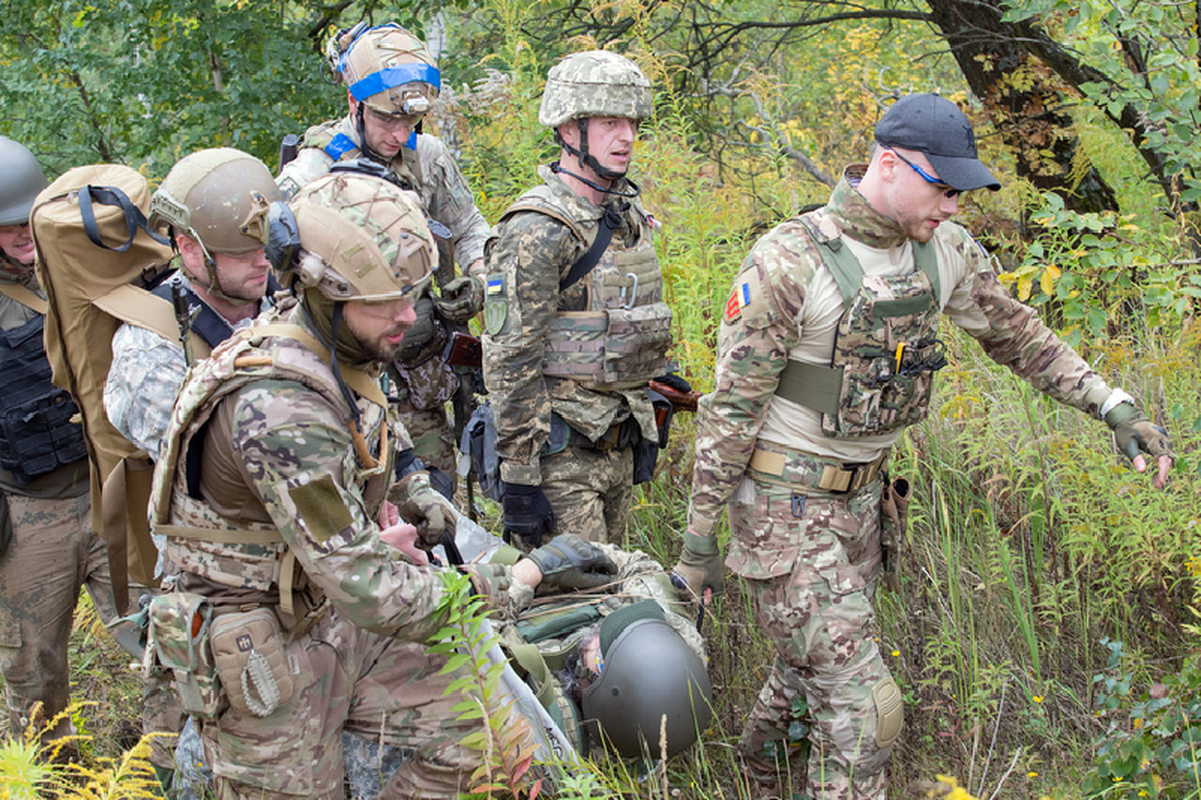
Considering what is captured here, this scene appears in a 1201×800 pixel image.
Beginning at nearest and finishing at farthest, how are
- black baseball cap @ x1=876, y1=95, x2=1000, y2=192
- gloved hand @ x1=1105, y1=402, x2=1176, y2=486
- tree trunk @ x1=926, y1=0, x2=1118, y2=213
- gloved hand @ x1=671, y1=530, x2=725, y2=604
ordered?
black baseball cap @ x1=876, y1=95, x2=1000, y2=192
gloved hand @ x1=1105, y1=402, x2=1176, y2=486
gloved hand @ x1=671, y1=530, x2=725, y2=604
tree trunk @ x1=926, y1=0, x2=1118, y2=213

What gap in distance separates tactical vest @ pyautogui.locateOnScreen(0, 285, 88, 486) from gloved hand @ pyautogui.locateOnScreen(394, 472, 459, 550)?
136 centimetres

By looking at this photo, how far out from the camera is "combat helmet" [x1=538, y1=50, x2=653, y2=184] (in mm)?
3801

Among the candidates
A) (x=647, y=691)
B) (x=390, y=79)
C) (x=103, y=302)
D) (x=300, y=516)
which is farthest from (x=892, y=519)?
(x=390, y=79)

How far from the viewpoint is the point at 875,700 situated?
9.79ft

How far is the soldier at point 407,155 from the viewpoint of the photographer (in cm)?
434

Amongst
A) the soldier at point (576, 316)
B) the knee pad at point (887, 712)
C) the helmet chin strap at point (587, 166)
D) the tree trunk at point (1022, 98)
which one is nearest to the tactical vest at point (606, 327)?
the soldier at point (576, 316)

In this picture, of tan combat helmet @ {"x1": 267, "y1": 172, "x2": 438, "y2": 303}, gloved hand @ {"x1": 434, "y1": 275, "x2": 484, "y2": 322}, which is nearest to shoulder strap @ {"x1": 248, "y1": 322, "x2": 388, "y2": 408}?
tan combat helmet @ {"x1": 267, "y1": 172, "x2": 438, "y2": 303}

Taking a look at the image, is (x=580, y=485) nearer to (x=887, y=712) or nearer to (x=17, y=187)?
(x=887, y=712)

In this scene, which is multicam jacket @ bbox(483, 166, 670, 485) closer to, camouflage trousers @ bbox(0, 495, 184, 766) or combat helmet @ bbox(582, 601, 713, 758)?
combat helmet @ bbox(582, 601, 713, 758)

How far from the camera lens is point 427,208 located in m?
4.75

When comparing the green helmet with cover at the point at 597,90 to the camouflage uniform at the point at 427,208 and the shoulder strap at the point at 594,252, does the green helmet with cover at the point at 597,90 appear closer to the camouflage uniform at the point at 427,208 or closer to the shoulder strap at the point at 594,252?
the shoulder strap at the point at 594,252

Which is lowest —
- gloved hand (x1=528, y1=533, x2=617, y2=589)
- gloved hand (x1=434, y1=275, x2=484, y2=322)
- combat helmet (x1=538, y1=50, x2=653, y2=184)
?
gloved hand (x1=528, y1=533, x2=617, y2=589)

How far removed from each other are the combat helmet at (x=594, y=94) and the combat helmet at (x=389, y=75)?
74cm

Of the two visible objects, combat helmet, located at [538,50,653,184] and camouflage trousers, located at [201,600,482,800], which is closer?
camouflage trousers, located at [201,600,482,800]
